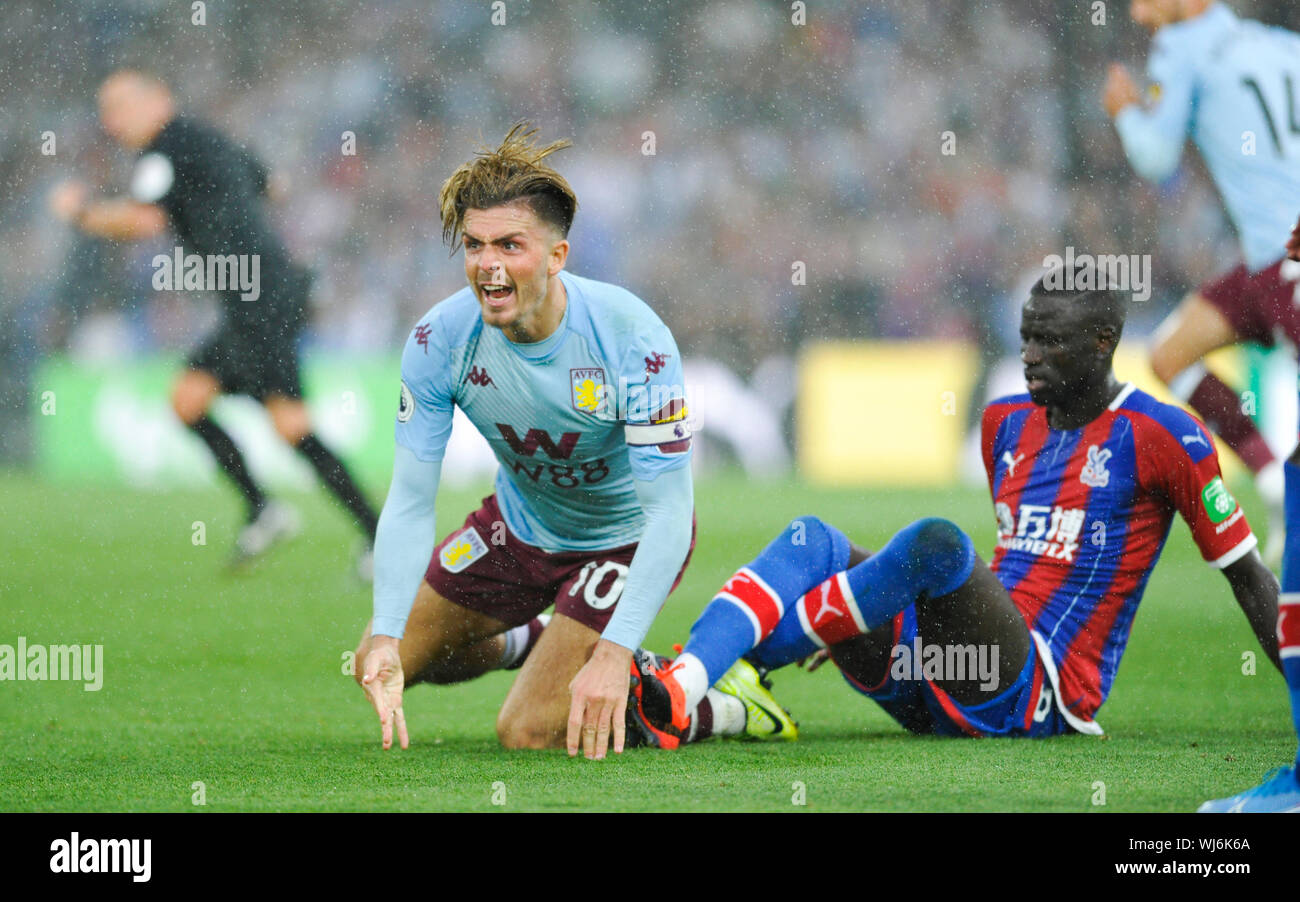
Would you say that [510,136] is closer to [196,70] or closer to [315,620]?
[315,620]

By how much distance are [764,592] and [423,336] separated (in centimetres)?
108

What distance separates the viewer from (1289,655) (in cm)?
279

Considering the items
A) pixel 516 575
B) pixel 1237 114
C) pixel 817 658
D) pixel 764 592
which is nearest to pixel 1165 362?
pixel 1237 114

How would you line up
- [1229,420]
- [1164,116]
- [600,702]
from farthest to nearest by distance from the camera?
1. [1164,116]
2. [1229,420]
3. [600,702]

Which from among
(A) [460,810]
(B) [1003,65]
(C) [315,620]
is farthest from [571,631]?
(B) [1003,65]

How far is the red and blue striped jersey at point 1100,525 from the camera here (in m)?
3.81

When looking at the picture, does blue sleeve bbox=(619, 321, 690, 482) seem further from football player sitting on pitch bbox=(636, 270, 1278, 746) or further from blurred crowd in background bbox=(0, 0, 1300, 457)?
blurred crowd in background bbox=(0, 0, 1300, 457)

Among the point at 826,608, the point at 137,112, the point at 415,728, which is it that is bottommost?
the point at 415,728

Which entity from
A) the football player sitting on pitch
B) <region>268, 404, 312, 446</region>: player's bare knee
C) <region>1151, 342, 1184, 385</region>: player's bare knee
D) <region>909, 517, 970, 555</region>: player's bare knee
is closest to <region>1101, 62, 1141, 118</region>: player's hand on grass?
<region>1151, 342, 1184, 385</region>: player's bare knee

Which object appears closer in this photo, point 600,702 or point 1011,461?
point 600,702

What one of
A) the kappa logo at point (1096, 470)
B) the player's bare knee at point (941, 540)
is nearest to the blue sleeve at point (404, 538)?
the player's bare knee at point (941, 540)

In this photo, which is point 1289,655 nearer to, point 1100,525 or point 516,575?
point 1100,525

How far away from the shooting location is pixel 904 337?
13.2 m

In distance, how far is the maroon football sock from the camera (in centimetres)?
623
